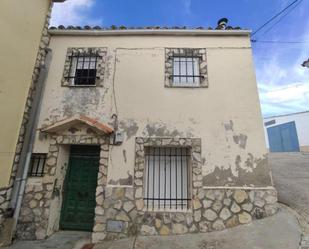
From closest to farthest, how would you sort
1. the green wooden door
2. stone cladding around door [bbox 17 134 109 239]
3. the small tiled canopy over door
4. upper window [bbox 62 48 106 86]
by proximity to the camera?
stone cladding around door [bbox 17 134 109 239] → the green wooden door → upper window [bbox 62 48 106 86] → the small tiled canopy over door

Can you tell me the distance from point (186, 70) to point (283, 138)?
19.1m

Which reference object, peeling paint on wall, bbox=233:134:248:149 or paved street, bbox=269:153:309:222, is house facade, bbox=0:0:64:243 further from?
paved street, bbox=269:153:309:222

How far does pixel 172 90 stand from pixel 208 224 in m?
3.87

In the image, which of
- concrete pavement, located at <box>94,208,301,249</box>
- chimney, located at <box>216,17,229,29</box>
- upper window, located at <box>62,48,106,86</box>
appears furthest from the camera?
chimney, located at <box>216,17,229,29</box>

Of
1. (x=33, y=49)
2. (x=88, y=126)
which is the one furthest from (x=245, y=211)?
(x=33, y=49)

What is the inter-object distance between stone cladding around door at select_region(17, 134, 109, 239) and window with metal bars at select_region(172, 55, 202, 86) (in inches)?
117

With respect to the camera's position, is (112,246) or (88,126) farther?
(88,126)

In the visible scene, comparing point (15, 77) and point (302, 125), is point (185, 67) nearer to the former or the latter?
point (15, 77)

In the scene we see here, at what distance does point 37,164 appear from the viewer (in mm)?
5691

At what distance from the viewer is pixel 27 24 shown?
5.54 m

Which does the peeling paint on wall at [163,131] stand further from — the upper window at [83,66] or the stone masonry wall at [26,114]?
the stone masonry wall at [26,114]

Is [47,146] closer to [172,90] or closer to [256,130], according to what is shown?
[172,90]

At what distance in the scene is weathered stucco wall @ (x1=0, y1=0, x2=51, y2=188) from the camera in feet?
15.7

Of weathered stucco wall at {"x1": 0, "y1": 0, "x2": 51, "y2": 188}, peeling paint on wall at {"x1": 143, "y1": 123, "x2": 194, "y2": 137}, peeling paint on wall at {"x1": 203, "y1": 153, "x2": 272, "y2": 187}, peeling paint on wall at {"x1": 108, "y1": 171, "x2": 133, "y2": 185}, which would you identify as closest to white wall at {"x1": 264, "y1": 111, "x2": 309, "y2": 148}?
peeling paint on wall at {"x1": 203, "y1": 153, "x2": 272, "y2": 187}
